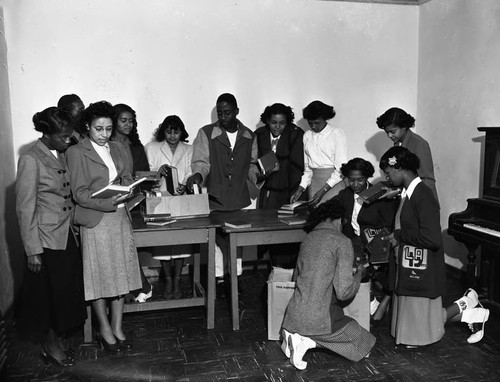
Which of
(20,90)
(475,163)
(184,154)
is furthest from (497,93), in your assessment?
(20,90)

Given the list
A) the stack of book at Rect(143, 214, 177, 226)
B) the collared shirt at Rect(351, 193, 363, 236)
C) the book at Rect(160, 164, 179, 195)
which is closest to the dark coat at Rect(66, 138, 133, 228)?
the stack of book at Rect(143, 214, 177, 226)

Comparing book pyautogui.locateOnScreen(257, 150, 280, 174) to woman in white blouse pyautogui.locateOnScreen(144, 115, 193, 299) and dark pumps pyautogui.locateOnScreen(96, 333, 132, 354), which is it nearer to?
woman in white blouse pyautogui.locateOnScreen(144, 115, 193, 299)

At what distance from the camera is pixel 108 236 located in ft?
12.7

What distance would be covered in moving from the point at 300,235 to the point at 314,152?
1.15 meters

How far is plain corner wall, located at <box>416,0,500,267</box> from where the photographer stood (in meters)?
5.29

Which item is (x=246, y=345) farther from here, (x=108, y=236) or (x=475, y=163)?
(x=475, y=163)

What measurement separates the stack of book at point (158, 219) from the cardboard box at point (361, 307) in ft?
5.09

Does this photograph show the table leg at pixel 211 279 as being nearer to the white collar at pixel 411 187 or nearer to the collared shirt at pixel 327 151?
the collared shirt at pixel 327 151

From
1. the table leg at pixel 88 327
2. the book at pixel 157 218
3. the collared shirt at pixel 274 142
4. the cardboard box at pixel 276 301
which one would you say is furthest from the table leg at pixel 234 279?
the collared shirt at pixel 274 142

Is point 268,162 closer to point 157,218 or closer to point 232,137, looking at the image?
point 232,137

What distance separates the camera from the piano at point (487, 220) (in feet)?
15.2

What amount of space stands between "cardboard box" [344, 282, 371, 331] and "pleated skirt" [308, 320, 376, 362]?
0.31 m

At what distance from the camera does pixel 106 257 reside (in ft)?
12.7

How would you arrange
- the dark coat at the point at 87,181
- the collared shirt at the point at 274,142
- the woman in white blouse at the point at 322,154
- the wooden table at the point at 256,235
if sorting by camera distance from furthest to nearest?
the collared shirt at the point at 274,142, the woman in white blouse at the point at 322,154, the wooden table at the point at 256,235, the dark coat at the point at 87,181
